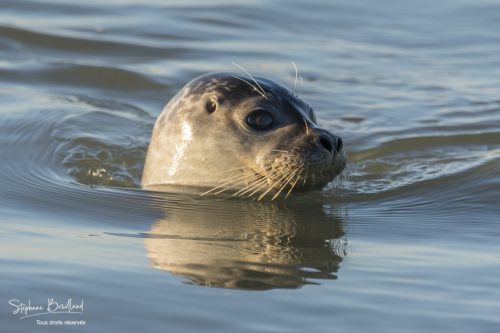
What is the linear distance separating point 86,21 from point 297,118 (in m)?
5.57

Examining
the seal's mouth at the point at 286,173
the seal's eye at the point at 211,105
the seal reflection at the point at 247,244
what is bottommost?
the seal reflection at the point at 247,244

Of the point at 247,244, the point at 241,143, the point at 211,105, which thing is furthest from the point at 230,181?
the point at 247,244

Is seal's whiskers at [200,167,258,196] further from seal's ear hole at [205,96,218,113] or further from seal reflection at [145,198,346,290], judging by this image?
seal's ear hole at [205,96,218,113]

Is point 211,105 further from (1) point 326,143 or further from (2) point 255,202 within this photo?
(1) point 326,143

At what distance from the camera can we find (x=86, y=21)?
11.7m

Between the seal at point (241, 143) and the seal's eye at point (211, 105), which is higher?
the seal's eye at point (211, 105)

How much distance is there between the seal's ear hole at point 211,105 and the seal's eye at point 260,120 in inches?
8.5

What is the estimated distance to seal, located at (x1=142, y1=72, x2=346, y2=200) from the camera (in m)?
6.28

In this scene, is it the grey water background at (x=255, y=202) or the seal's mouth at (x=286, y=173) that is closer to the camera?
the grey water background at (x=255, y=202)

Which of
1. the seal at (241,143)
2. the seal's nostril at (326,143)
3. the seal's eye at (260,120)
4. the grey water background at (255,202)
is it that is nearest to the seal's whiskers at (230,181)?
the seal at (241,143)

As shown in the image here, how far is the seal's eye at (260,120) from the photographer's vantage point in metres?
6.54

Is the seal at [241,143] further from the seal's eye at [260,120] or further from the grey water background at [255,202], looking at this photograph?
the grey water background at [255,202]

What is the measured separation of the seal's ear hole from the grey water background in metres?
0.51

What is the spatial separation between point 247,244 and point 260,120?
1.15m
